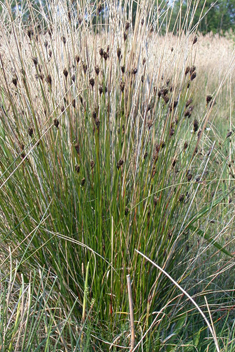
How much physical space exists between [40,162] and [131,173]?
0.39 m

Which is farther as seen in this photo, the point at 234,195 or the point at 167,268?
the point at 234,195

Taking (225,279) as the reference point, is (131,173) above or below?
above

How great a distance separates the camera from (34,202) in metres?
1.52

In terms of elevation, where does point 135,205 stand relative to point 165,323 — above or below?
above

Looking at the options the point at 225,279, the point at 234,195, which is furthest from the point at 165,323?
the point at 234,195

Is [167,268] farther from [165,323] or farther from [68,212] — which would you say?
[68,212]

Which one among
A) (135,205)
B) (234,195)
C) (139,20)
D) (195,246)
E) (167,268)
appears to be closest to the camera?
(135,205)

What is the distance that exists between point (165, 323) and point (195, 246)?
45cm

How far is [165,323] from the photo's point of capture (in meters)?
1.43

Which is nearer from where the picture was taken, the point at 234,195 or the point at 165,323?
the point at 165,323

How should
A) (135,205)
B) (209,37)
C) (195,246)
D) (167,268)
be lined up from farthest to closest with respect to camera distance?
(209,37), (195,246), (167,268), (135,205)

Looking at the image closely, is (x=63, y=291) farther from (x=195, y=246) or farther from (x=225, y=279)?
(x=225, y=279)

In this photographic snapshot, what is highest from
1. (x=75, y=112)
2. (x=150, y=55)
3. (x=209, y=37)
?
(x=150, y=55)

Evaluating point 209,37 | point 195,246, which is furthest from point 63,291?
point 209,37
